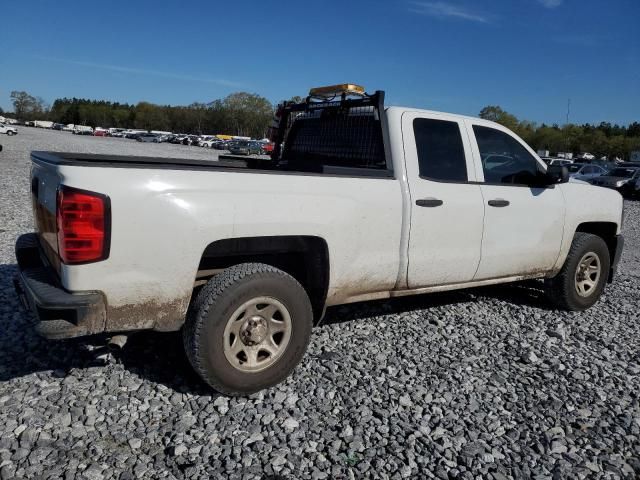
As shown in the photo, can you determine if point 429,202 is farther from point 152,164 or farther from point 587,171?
point 587,171

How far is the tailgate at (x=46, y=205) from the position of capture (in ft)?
10.1

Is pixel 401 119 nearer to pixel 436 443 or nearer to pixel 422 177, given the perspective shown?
pixel 422 177

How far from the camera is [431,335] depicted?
4762 millimetres

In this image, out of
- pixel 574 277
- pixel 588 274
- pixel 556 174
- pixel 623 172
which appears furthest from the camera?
pixel 623 172

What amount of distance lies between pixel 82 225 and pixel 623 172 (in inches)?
1089

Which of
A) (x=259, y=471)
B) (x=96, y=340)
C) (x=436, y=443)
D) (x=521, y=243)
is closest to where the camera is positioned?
(x=259, y=471)

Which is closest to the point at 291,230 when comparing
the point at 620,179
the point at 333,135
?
the point at 333,135

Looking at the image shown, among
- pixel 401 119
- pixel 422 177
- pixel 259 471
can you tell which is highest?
pixel 401 119

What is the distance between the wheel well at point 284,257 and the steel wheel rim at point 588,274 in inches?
127

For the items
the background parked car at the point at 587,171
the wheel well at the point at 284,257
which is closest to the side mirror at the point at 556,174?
the wheel well at the point at 284,257

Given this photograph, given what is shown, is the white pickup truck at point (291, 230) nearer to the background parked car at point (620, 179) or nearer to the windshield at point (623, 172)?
the background parked car at point (620, 179)

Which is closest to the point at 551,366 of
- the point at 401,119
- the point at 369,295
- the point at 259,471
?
the point at 369,295

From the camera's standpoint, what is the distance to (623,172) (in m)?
25.3

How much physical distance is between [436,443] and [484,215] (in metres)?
2.13
